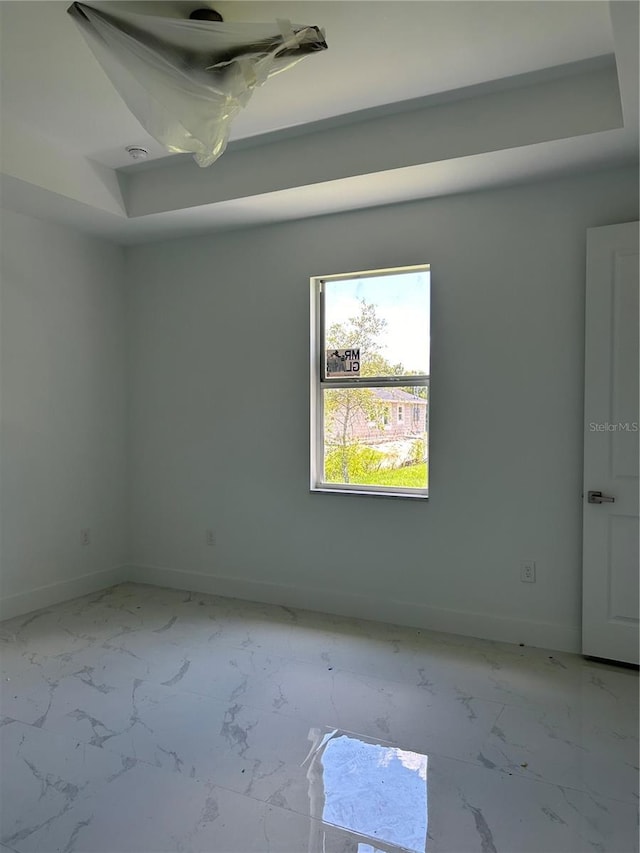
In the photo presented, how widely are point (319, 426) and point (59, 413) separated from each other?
6.12 ft

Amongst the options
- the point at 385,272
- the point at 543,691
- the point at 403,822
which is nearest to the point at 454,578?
the point at 543,691

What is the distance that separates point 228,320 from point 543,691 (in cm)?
300

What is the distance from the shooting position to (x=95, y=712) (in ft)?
8.38

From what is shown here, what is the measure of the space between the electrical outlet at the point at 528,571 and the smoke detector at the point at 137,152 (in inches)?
128

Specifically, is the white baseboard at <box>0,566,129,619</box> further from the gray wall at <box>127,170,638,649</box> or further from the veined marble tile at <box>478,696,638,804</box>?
the veined marble tile at <box>478,696,638,804</box>

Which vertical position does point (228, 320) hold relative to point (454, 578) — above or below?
above

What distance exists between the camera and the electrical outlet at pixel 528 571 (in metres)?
3.24

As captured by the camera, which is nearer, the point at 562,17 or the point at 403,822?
the point at 403,822

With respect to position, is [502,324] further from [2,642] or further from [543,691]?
[2,642]

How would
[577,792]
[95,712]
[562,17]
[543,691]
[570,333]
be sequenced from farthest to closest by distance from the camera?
[570,333]
[543,691]
[95,712]
[562,17]
[577,792]

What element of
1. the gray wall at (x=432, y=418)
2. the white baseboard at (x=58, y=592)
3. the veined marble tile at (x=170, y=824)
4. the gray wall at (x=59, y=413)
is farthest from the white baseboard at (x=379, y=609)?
the veined marble tile at (x=170, y=824)

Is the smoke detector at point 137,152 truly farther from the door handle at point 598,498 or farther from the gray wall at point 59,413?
the door handle at point 598,498

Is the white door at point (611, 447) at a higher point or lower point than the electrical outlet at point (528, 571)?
higher

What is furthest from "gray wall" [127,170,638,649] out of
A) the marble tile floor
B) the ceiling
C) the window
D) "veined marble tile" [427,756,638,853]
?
"veined marble tile" [427,756,638,853]
